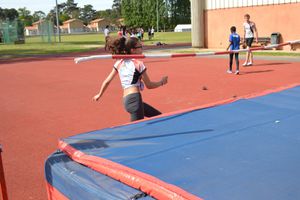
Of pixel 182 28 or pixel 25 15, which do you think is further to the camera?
pixel 25 15

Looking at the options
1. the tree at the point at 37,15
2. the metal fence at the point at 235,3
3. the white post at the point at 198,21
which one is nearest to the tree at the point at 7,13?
the tree at the point at 37,15

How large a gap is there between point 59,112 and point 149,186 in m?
5.13

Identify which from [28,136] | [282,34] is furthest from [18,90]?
[282,34]

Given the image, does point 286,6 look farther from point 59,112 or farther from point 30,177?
point 30,177

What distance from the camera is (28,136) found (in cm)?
584

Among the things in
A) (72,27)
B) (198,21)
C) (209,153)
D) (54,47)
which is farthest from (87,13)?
(209,153)

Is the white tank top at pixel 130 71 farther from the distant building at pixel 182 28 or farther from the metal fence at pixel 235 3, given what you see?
the distant building at pixel 182 28

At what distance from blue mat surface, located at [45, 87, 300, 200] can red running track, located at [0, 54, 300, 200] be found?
1.00 meters

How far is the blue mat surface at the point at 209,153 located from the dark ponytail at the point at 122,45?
0.83 m

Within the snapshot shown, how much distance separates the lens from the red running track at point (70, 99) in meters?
4.80

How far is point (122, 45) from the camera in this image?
406cm

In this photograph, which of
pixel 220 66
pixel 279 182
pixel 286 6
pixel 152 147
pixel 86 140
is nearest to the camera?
pixel 279 182

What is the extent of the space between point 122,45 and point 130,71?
299 mm

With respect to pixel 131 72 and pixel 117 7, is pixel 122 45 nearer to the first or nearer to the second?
pixel 131 72
